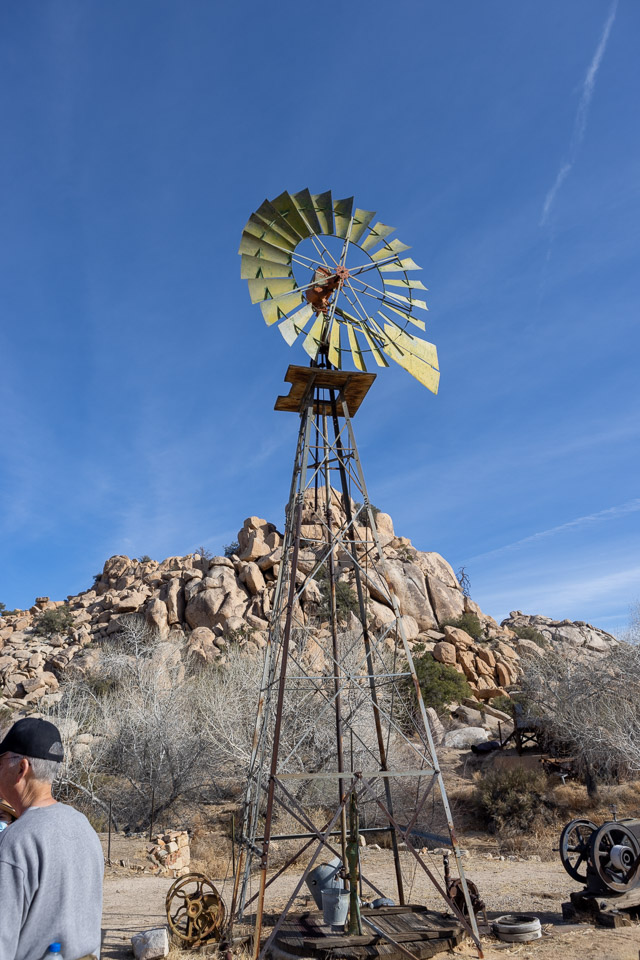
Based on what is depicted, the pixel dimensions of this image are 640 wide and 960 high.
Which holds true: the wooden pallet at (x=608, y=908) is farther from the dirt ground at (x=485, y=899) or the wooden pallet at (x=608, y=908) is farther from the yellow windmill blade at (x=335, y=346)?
the yellow windmill blade at (x=335, y=346)

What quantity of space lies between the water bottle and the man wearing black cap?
1 cm

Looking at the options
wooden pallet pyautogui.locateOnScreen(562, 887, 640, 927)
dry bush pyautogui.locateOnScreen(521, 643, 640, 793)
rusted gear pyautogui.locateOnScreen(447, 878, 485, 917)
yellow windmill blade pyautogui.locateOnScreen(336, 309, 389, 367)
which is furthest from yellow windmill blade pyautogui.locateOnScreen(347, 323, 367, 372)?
dry bush pyautogui.locateOnScreen(521, 643, 640, 793)

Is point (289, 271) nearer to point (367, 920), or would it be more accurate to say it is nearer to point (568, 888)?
point (367, 920)

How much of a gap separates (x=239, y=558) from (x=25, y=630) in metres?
17.7

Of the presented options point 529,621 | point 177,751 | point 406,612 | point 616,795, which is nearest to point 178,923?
point 177,751

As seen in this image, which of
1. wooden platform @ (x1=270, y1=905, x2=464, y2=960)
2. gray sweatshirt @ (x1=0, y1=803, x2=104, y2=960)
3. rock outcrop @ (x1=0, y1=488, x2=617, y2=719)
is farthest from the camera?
rock outcrop @ (x1=0, y1=488, x2=617, y2=719)

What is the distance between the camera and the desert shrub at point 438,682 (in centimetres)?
3161

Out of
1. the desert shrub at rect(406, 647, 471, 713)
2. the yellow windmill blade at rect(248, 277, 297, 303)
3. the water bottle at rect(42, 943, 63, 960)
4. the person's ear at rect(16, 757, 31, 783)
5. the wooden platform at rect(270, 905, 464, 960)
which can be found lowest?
the wooden platform at rect(270, 905, 464, 960)

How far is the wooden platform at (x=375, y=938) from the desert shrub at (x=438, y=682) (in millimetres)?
21006

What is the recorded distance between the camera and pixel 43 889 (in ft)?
6.70

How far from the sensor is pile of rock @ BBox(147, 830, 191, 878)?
45.9 ft

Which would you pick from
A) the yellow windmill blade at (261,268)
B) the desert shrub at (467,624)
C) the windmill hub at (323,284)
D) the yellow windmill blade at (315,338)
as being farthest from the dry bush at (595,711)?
the desert shrub at (467,624)

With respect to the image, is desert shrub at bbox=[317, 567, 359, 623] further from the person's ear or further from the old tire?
the person's ear

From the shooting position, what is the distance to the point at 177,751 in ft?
67.1
